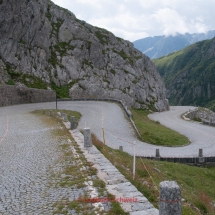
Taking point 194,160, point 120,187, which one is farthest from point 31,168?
point 194,160

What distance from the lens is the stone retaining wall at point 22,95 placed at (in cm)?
4388

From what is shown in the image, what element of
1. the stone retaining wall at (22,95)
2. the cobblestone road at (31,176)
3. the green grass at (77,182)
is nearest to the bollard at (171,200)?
the green grass at (77,182)

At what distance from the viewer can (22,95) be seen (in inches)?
1976

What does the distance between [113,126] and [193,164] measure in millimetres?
11647

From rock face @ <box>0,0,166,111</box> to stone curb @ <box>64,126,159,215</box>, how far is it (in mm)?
50952

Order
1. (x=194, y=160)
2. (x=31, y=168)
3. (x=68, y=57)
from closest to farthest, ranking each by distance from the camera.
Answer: (x=31, y=168) → (x=194, y=160) → (x=68, y=57)

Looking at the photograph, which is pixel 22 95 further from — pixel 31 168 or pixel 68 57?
pixel 31 168

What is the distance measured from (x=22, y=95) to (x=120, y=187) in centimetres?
4579

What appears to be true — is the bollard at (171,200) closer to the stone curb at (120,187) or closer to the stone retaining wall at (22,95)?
the stone curb at (120,187)

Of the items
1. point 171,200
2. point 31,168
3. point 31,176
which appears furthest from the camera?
point 31,168

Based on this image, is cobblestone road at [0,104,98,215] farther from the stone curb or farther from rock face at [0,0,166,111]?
rock face at [0,0,166,111]

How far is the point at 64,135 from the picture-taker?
688 inches

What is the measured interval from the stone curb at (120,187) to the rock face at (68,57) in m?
51.0

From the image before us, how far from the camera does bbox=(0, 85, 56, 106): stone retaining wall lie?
43875 mm
